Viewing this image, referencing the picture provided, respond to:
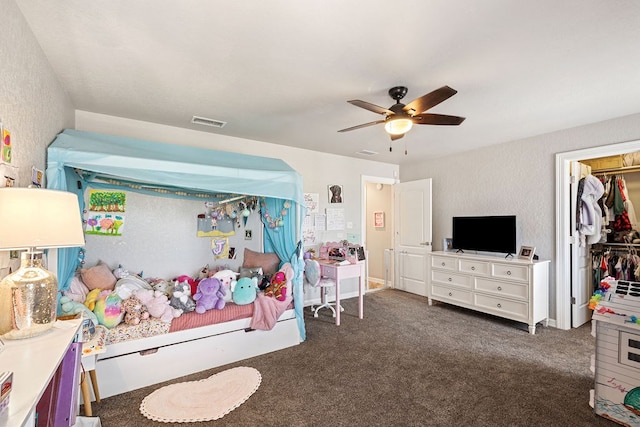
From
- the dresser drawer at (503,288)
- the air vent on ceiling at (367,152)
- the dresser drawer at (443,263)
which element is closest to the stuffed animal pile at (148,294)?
the air vent on ceiling at (367,152)

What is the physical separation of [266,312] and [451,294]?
2.82m

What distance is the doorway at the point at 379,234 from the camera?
19.1 feet

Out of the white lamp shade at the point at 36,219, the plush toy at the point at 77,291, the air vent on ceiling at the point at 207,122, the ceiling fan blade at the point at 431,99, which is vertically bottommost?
the plush toy at the point at 77,291

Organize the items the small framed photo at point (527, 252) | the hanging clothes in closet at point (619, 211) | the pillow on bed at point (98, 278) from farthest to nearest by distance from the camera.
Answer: the hanging clothes in closet at point (619, 211) → the small framed photo at point (527, 252) → the pillow on bed at point (98, 278)

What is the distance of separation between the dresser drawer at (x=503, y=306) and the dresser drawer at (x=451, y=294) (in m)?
0.10

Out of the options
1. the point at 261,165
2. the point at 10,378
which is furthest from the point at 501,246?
the point at 10,378

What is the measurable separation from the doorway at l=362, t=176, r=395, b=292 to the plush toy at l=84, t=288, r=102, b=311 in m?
4.30

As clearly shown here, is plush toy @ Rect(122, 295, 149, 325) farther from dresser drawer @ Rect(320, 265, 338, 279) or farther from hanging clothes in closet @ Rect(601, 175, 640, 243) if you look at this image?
hanging clothes in closet @ Rect(601, 175, 640, 243)

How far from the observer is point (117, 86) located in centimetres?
246

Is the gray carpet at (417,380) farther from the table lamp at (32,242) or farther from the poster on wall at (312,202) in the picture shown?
the poster on wall at (312,202)

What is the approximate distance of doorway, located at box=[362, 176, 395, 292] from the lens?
5.81 metres

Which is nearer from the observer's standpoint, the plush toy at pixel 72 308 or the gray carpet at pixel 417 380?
the gray carpet at pixel 417 380

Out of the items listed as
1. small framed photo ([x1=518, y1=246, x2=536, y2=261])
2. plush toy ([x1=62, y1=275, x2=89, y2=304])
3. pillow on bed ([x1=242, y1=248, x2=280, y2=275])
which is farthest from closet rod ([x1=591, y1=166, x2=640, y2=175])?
plush toy ([x1=62, y1=275, x2=89, y2=304])

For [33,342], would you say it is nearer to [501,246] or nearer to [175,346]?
[175,346]
